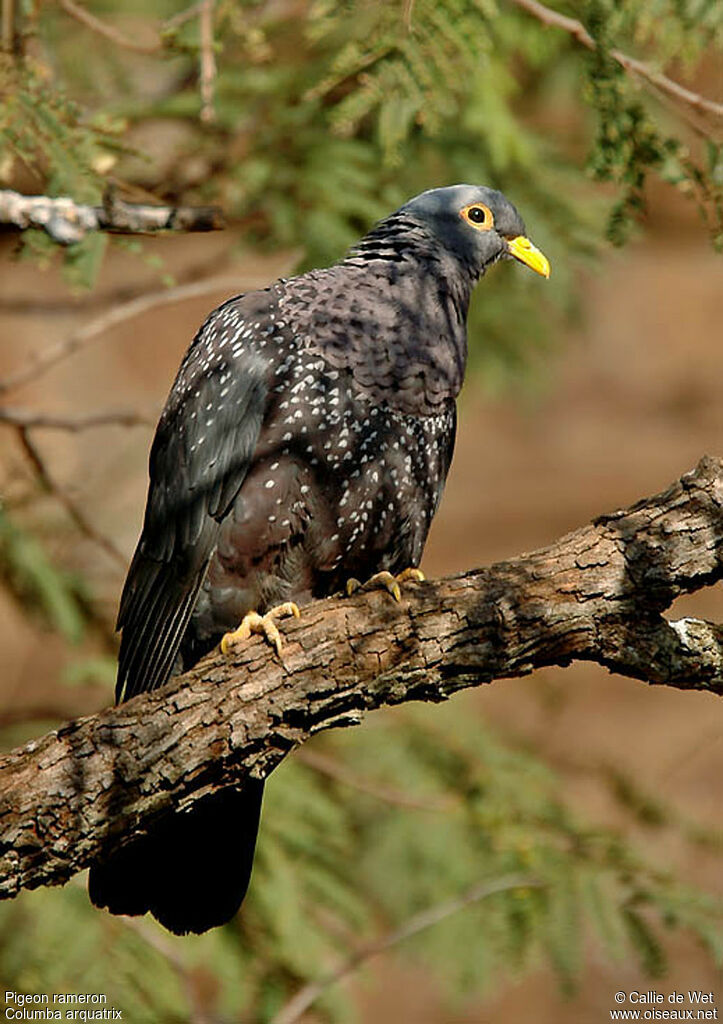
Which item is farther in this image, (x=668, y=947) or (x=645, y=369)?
(x=645, y=369)

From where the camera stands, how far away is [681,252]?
1227 cm

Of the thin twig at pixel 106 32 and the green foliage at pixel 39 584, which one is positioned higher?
the thin twig at pixel 106 32

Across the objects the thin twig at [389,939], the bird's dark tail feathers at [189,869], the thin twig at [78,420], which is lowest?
the bird's dark tail feathers at [189,869]

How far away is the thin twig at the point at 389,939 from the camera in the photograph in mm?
4531

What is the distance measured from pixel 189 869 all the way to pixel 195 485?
3.14 ft

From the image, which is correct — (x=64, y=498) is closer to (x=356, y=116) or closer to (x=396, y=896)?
(x=356, y=116)

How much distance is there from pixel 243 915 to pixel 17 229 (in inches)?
112

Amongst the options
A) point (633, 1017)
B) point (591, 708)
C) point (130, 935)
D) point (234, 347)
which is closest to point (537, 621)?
point (234, 347)

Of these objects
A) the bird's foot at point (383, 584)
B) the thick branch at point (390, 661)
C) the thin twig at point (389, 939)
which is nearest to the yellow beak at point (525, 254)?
the bird's foot at point (383, 584)

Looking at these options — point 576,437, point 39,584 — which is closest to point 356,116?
point 39,584

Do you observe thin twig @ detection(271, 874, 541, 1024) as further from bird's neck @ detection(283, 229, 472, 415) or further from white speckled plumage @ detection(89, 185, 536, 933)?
bird's neck @ detection(283, 229, 472, 415)

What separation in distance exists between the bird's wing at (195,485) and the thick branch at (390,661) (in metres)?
0.64

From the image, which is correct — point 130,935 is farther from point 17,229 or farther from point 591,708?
point 591,708

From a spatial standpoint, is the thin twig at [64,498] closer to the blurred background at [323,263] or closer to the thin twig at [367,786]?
the blurred background at [323,263]
